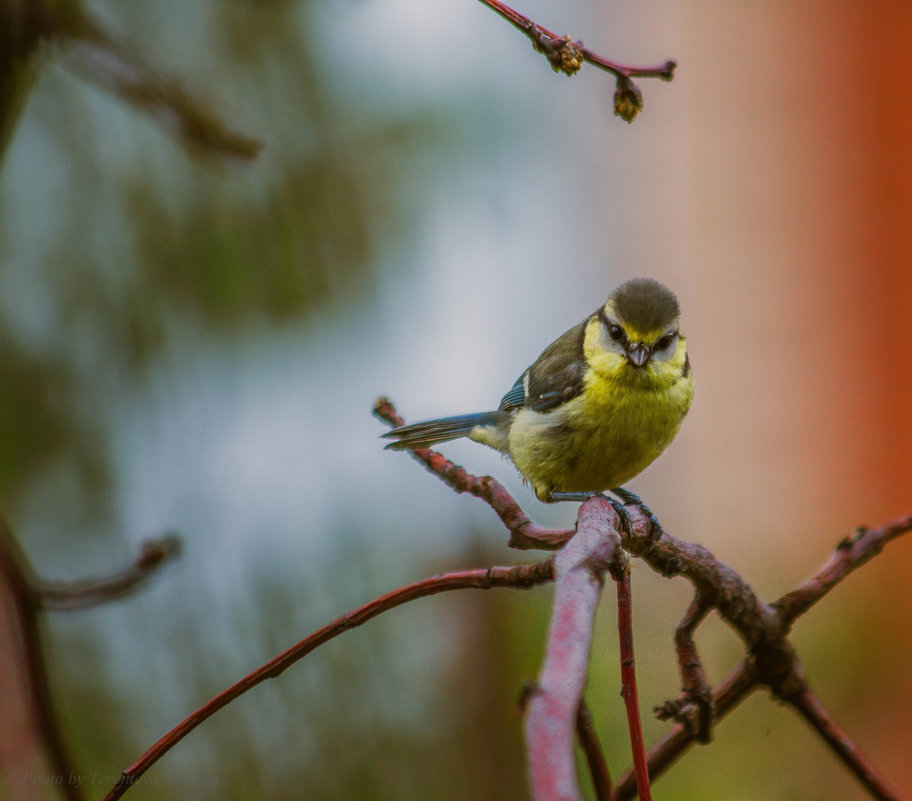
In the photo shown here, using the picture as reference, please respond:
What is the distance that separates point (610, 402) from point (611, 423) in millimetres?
34

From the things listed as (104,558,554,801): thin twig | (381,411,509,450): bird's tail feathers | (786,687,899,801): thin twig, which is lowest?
(786,687,899,801): thin twig

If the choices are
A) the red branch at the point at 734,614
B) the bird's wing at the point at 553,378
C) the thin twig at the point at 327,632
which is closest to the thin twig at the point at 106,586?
the thin twig at the point at 327,632

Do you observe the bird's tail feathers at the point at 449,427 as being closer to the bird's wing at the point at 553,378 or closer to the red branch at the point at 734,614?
the bird's wing at the point at 553,378

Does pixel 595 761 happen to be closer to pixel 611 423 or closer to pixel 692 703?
pixel 692 703

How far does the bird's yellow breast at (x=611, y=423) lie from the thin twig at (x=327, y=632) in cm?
81

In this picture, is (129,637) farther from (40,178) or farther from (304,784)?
(40,178)

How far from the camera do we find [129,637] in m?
1.44

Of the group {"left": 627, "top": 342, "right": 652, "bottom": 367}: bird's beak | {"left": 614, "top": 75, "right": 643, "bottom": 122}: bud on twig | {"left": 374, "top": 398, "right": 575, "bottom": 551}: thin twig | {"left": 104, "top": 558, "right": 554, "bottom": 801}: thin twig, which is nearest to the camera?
{"left": 104, "top": 558, "right": 554, "bottom": 801}: thin twig

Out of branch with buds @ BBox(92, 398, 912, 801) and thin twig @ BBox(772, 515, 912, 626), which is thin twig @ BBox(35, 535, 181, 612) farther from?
thin twig @ BBox(772, 515, 912, 626)

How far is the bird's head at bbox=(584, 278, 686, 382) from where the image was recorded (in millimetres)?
1440

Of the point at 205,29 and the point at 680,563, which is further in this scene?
the point at 205,29

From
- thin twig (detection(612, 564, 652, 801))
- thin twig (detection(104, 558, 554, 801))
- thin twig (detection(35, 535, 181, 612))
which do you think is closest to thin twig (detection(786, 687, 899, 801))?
thin twig (detection(612, 564, 652, 801))

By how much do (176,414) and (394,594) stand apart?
0.99 meters

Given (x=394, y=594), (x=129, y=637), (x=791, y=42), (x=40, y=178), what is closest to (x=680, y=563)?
(x=394, y=594)
